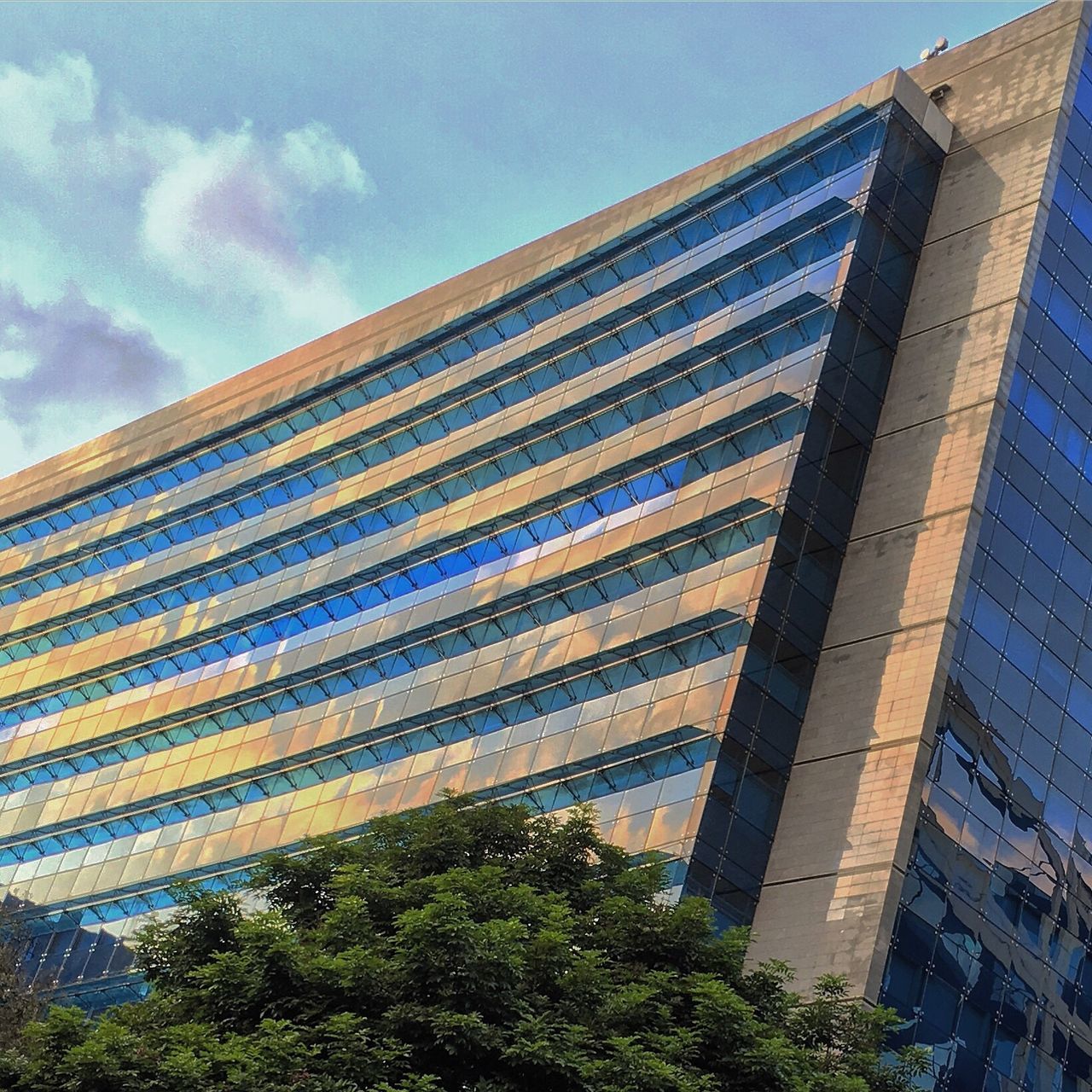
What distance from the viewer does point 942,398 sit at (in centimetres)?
5584

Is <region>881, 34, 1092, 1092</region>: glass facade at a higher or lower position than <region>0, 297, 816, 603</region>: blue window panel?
lower

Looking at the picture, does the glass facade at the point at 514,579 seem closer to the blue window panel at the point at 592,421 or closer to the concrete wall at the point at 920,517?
the blue window panel at the point at 592,421

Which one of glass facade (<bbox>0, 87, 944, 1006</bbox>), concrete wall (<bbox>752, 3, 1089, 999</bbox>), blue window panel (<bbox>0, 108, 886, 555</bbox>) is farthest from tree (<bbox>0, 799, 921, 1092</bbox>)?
blue window panel (<bbox>0, 108, 886, 555</bbox>)

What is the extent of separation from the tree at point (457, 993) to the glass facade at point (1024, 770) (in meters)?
11.3

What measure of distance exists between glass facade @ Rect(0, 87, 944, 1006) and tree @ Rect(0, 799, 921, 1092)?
43.8ft

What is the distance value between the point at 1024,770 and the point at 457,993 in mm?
26295

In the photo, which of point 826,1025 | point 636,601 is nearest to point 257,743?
point 636,601

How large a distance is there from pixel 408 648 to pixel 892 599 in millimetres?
19848

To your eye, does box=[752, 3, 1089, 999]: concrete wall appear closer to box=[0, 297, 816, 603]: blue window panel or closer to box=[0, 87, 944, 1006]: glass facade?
box=[0, 87, 944, 1006]: glass facade

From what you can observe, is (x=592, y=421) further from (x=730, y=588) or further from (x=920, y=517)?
(x=920, y=517)

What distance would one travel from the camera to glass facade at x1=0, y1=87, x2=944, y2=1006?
53.9 m

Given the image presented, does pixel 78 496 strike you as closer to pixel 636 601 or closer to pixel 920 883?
pixel 636 601

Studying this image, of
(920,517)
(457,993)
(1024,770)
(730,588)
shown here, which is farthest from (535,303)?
(457,993)

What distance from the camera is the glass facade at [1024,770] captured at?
48.4m
